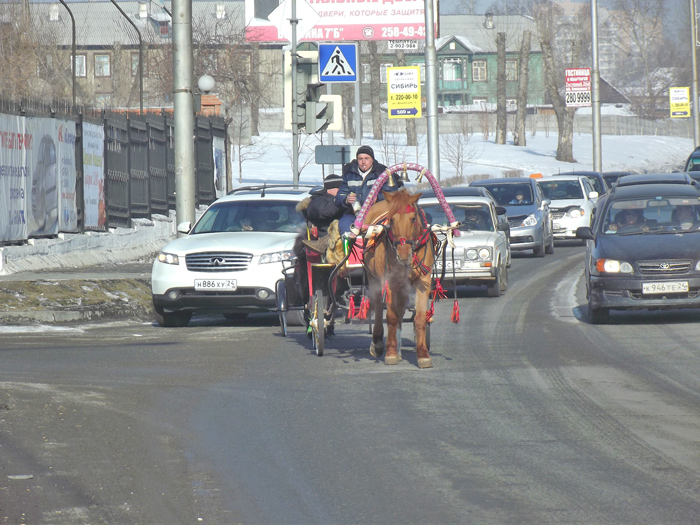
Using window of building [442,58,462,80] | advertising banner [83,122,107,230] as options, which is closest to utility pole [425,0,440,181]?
advertising banner [83,122,107,230]

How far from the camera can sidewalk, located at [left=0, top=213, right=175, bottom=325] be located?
592 inches

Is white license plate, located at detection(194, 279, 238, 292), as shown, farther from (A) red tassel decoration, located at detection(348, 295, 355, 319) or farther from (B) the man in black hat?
(A) red tassel decoration, located at detection(348, 295, 355, 319)


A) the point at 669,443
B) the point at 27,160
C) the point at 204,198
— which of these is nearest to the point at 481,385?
the point at 669,443

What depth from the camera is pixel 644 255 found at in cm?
1432

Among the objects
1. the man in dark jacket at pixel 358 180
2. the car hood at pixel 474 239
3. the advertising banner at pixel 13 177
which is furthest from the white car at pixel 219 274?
the advertising banner at pixel 13 177

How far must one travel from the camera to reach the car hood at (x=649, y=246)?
1427cm

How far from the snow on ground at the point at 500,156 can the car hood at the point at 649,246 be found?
1657 inches

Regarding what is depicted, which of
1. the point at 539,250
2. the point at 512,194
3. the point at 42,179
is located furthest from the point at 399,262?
the point at 512,194

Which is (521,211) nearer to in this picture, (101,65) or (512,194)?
(512,194)

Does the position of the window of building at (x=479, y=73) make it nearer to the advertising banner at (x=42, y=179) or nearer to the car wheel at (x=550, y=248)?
the car wheel at (x=550, y=248)

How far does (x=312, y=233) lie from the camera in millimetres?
11898

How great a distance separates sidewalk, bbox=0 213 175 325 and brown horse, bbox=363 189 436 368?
573 centimetres

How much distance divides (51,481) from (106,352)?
18.1 ft

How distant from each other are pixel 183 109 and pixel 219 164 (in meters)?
15.7
